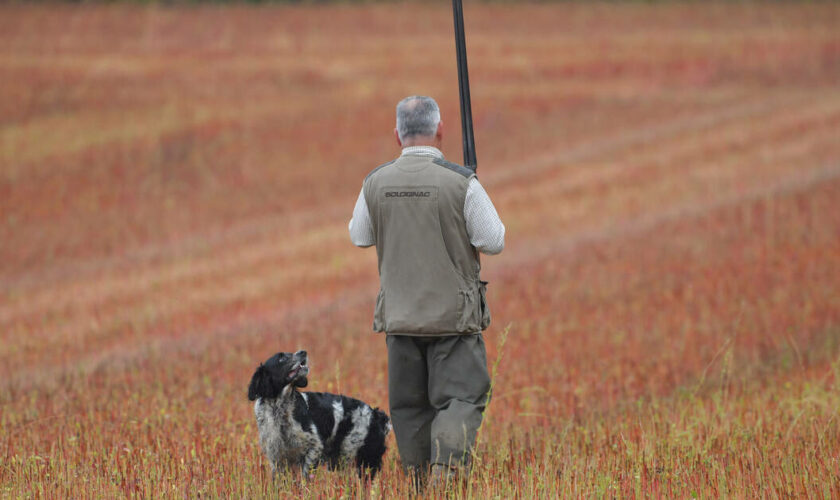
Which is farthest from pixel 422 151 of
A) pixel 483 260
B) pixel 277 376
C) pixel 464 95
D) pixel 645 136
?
pixel 645 136

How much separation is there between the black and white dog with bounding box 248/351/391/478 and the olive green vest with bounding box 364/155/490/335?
70cm

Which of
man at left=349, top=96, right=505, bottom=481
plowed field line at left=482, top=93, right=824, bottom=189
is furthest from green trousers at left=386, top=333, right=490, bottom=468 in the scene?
plowed field line at left=482, top=93, right=824, bottom=189

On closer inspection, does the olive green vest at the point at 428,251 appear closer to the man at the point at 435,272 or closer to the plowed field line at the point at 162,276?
the man at the point at 435,272

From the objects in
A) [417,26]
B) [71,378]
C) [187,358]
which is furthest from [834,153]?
[417,26]

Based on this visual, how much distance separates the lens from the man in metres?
5.21

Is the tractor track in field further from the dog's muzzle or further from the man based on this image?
the man

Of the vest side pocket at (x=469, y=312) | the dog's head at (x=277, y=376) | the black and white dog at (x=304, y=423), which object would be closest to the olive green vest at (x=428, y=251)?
the vest side pocket at (x=469, y=312)

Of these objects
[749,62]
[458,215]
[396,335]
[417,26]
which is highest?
[417,26]

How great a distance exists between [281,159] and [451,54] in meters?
12.0

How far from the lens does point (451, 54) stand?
117ft

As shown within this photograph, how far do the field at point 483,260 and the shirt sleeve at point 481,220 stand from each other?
0.89 m

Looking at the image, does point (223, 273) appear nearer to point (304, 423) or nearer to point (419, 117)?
point (304, 423)

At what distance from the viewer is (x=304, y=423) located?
5.51 meters

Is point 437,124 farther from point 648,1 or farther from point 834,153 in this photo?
point 648,1
